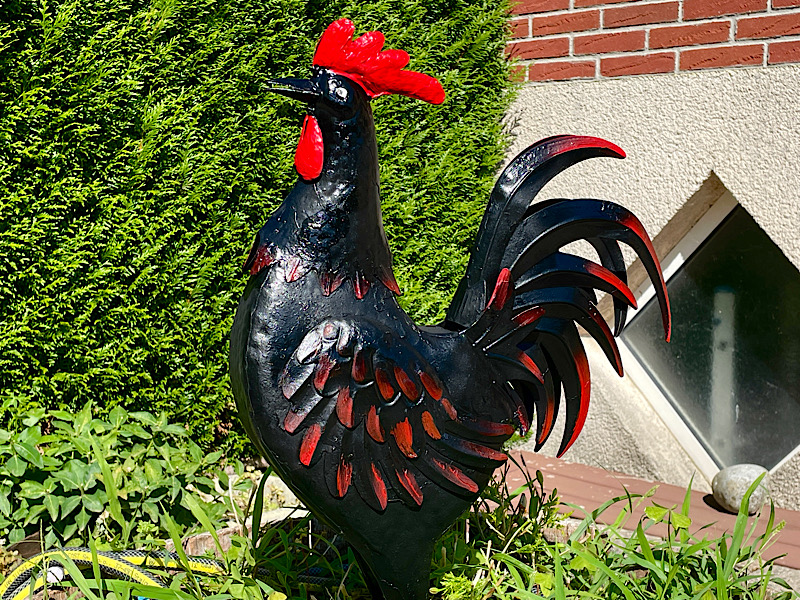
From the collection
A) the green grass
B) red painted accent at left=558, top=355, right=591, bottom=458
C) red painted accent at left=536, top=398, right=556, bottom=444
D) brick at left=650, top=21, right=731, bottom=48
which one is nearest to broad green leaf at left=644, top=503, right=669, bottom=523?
the green grass

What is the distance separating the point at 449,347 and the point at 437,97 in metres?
0.59

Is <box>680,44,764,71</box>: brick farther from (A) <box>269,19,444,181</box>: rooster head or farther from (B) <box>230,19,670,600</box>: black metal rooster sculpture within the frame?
(A) <box>269,19,444,181</box>: rooster head

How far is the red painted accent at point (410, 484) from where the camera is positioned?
1652 mm

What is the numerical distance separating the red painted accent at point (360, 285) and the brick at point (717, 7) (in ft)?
9.46

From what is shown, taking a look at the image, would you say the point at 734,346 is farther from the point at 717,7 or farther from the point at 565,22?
the point at 565,22

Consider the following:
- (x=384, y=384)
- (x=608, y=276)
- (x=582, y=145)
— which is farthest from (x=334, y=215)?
(x=608, y=276)

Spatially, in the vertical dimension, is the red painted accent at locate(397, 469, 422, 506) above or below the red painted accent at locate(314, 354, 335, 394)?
below

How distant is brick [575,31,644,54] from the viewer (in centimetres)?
385

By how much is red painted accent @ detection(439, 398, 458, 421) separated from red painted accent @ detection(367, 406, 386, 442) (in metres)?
0.19

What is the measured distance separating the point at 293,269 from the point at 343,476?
18.0 inches

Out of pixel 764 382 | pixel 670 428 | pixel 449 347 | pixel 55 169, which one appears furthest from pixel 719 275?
pixel 55 169

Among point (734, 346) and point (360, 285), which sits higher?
point (360, 285)

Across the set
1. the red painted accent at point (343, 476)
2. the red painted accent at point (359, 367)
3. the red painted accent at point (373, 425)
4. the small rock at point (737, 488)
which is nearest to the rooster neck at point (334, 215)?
the red painted accent at point (359, 367)

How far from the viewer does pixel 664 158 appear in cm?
384
